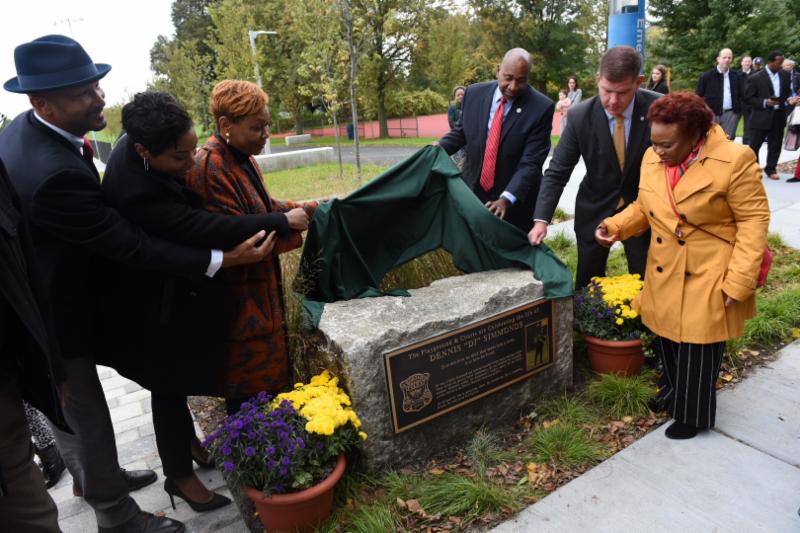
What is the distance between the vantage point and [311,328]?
2.91m

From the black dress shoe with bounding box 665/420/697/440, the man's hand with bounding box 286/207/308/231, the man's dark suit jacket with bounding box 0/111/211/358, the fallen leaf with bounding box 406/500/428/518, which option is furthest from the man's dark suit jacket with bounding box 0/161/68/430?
the black dress shoe with bounding box 665/420/697/440

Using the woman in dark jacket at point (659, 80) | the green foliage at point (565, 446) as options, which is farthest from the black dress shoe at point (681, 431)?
the woman in dark jacket at point (659, 80)

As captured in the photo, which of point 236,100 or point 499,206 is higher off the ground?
point 236,100

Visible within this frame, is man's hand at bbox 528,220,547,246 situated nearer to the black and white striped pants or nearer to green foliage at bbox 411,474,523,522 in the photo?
the black and white striped pants

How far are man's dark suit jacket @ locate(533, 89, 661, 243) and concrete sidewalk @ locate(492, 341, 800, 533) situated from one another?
4.57 feet

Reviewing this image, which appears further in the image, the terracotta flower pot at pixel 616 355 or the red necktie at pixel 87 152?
the terracotta flower pot at pixel 616 355

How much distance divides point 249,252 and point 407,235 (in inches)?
54.5

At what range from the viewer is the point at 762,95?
871 cm

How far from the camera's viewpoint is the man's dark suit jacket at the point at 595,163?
3441 mm

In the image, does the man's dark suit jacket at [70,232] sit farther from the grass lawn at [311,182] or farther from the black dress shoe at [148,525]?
the grass lawn at [311,182]

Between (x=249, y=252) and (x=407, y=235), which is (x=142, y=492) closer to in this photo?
(x=249, y=252)

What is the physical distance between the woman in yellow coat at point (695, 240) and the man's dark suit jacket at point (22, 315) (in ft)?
8.52

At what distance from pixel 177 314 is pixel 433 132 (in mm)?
31370

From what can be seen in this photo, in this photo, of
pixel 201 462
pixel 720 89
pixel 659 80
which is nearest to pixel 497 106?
pixel 201 462
